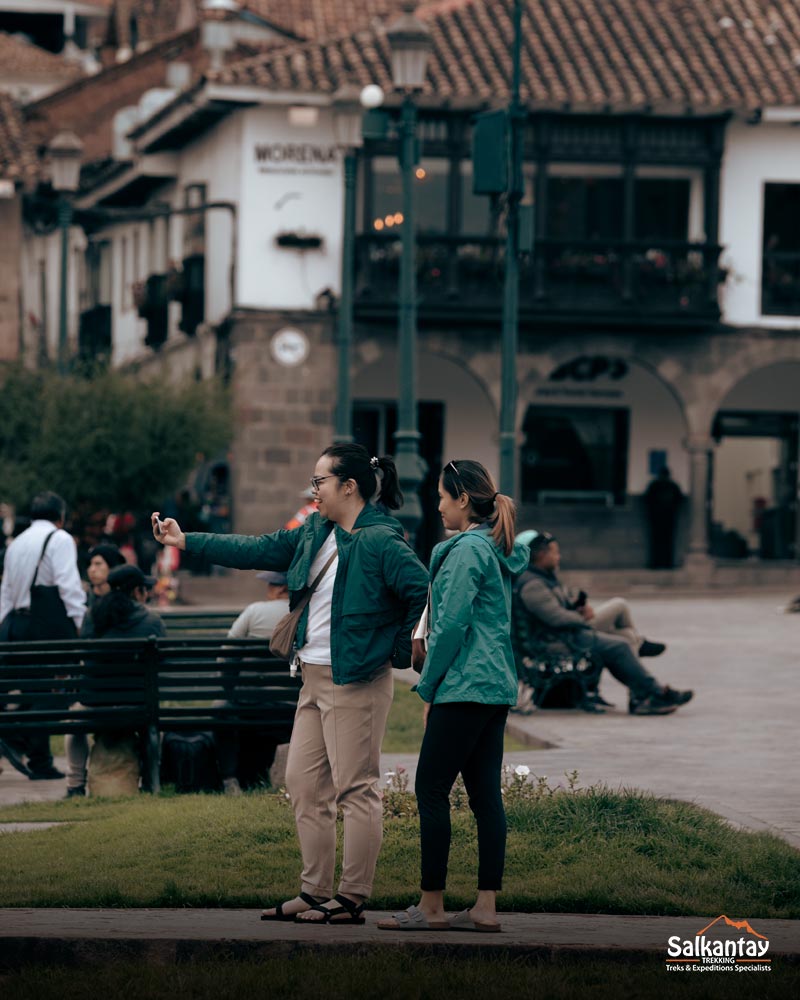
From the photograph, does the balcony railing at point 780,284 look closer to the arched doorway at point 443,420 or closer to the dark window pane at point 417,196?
the arched doorway at point 443,420

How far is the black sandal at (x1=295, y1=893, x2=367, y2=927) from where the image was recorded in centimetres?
749

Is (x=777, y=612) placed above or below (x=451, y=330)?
below

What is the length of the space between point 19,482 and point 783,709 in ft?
45.6

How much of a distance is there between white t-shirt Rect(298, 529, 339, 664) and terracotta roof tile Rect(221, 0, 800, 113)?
2585cm

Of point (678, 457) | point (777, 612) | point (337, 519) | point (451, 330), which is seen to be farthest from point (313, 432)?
point (337, 519)

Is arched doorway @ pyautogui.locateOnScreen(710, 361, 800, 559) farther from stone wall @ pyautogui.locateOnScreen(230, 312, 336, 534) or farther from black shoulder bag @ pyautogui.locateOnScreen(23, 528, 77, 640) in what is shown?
black shoulder bag @ pyautogui.locateOnScreen(23, 528, 77, 640)

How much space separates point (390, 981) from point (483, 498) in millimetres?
1827

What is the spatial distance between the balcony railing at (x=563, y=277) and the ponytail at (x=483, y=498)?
82.9ft

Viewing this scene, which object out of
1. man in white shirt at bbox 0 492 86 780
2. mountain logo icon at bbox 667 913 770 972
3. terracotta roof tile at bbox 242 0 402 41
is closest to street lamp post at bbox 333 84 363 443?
man in white shirt at bbox 0 492 86 780

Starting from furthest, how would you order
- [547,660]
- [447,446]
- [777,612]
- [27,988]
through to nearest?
1. [447,446]
2. [777,612]
3. [547,660]
4. [27,988]

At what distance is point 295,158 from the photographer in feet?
110

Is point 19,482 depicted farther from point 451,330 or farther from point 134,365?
point 451,330

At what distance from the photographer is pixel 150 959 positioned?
7.06m

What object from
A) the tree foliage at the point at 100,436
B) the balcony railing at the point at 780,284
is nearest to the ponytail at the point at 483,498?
the tree foliage at the point at 100,436
